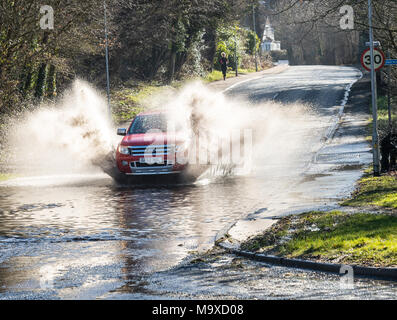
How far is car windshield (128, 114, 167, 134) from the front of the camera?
2219cm

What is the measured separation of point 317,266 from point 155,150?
11.2 metres

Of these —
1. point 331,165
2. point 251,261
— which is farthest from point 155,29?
point 251,261

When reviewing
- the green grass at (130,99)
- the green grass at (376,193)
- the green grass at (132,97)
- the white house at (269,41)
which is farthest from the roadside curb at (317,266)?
the white house at (269,41)

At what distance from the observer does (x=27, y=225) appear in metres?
14.9

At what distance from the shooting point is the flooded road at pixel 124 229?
9.48 meters

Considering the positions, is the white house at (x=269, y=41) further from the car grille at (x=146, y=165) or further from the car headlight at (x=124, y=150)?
the car grille at (x=146, y=165)

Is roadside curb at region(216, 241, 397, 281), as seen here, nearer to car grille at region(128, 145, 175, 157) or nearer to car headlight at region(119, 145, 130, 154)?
car grille at region(128, 145, 175, 157)

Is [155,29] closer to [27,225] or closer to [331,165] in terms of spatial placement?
[331,165]

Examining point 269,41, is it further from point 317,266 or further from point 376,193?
point 317,266

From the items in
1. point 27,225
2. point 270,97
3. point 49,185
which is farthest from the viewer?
point 270,97

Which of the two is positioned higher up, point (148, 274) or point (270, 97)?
point (270, 97)

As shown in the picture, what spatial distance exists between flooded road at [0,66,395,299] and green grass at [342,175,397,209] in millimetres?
598

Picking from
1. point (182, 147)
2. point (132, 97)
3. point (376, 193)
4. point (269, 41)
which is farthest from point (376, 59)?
point (269, 41)
